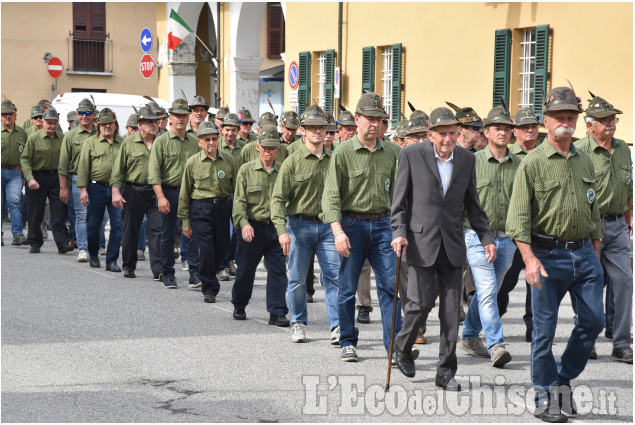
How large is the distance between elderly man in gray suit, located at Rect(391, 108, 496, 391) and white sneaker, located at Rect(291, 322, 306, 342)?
182 centimetres

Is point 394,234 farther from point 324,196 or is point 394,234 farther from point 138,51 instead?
point 138,51

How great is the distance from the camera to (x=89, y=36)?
160ft

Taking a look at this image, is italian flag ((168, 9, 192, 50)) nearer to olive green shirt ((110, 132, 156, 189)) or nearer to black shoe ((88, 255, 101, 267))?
black shoe ((88, 255, 101, 267))

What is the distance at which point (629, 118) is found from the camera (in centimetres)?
1869

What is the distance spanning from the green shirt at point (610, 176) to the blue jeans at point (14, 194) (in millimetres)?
10473

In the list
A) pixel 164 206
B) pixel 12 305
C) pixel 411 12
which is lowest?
pixel 12 305

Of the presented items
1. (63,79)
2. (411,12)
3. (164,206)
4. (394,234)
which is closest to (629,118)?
(411,12)

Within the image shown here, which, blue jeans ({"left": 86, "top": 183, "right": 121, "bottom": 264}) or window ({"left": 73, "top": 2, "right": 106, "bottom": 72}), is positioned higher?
window ({"left": 73, "top": 2, "right": 106, "bottom": 72})

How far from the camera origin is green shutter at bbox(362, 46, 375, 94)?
26.5 meters

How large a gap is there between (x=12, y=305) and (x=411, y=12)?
49.8 feet

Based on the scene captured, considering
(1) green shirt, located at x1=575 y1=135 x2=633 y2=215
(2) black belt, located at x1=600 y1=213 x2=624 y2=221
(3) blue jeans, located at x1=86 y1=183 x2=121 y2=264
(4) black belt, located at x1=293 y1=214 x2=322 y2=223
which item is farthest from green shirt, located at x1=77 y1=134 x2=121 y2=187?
(2) black belt, located at x1=600 y1=213 x2=624 y2=221

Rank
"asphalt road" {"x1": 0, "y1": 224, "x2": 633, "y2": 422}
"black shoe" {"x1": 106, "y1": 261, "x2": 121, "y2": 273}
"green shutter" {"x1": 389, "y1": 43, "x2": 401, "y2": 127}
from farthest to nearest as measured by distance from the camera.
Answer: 1. "green shutter" {"x1": 389, "y1": 43, "x2": 401, "y2": 127}
2. "black shoe" {"x1": 106, "y1": 261, "x2": 121, "y2": 273}
3. "asphalt road" {"x1": 0, "y1": 224, "x2": 633, "y2": 422}

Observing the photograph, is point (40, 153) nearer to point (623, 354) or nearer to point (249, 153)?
point (249, 153)

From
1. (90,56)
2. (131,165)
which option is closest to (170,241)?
(131,165)
